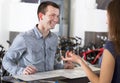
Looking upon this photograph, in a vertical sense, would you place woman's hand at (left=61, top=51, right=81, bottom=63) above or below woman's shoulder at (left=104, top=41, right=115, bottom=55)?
below

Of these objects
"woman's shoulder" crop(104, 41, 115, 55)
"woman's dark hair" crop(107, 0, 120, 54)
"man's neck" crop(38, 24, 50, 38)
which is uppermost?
"woman's dark hair" crop(107, 0, 120, 54)

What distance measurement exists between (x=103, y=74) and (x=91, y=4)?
523 cm

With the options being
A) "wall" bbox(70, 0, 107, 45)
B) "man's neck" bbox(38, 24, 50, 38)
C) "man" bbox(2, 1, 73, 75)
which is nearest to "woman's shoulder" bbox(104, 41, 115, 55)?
"man" bbox(2, 1, 73, 75)

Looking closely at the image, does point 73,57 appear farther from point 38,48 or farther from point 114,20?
point 38,48

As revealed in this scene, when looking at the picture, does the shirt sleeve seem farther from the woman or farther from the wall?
the wall

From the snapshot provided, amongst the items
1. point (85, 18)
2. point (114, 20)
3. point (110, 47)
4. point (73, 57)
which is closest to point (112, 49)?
point (110, 47)

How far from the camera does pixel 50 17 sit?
2373 mm

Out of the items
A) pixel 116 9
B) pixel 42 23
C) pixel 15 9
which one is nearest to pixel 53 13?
pixel 42 23

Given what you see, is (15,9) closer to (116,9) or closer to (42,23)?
(42,23)

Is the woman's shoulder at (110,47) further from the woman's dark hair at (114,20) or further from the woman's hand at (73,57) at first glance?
the woman's hand at (73,57)

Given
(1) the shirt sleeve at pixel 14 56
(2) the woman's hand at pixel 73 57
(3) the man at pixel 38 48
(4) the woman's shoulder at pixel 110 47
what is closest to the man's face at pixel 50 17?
(3) the man at pixel 38 48

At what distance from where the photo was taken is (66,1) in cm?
636

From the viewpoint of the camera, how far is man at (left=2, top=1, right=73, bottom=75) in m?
2.24

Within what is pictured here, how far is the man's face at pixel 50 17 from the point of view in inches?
92.8
